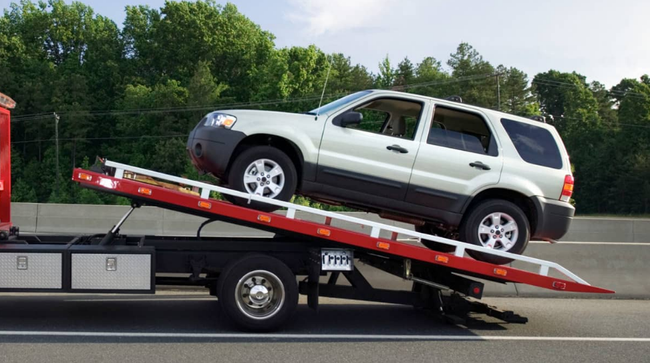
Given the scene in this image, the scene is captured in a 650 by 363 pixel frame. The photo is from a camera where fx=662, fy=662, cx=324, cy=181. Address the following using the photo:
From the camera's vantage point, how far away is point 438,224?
760 cm

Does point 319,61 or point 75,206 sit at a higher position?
point 319,61

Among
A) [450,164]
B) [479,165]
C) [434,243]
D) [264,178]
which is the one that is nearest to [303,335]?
[264,178]

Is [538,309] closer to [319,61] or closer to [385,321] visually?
[385,321]

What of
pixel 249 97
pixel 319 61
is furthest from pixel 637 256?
pixel 249 97

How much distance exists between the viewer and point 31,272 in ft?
21.8

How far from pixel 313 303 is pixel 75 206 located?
38.5 ft

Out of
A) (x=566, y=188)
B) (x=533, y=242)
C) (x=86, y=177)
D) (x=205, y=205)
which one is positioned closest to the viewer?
(x=86, y=177)

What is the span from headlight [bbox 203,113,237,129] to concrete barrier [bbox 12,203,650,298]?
2.13m

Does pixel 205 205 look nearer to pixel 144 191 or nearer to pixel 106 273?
pixel 144 191

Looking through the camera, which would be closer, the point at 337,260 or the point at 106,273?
the point at 106,273

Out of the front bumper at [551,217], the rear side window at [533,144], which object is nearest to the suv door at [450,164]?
the rear side window at [533,144]

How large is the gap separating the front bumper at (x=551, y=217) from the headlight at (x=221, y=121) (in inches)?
137

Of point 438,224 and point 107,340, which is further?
point 438,224

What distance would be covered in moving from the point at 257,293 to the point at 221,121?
1.83 metres
